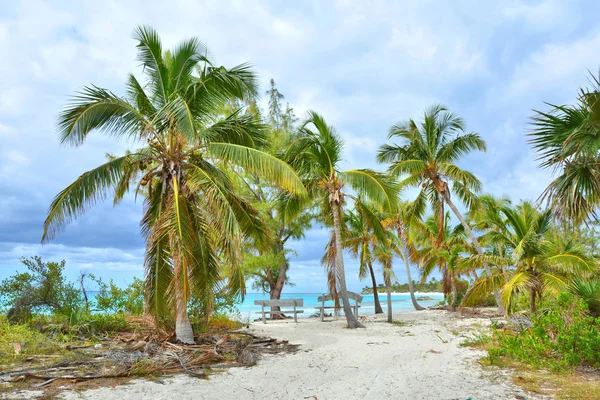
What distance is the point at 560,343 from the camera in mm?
7156

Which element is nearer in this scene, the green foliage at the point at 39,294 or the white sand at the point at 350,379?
the white sand at the point at 350,379

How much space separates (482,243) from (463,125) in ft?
23.1

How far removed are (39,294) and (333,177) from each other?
→ 9314 mm

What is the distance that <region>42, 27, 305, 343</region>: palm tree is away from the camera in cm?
865

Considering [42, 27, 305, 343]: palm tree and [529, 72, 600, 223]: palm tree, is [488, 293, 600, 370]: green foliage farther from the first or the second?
[42, 27, 305, 343]: palm tree

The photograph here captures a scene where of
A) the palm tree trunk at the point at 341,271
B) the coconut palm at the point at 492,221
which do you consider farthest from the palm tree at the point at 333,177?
the coconut palm at the point at 492,221

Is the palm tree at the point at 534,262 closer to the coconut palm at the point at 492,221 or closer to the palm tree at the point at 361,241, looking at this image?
the coconut palm at the point at 492,221

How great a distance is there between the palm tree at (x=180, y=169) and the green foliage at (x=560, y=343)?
5393 mm

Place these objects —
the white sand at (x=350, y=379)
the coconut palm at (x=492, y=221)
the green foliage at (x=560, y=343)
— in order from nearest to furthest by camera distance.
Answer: the white sand at (x=350, y=379) < the green foliage at (x=560, y=343) < the coconut palm at (x=492, y=221)

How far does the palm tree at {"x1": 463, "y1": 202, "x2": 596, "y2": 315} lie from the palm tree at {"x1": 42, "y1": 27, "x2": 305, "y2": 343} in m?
6.07

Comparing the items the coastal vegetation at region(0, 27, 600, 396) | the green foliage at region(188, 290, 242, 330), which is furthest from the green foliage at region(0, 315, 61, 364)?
the green foliage at region(188, 290, 242, 330)

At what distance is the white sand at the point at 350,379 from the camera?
5.67 metres

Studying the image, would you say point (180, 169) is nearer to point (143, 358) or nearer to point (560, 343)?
point (143, 358)

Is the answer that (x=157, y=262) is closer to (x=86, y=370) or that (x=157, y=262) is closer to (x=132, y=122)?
(x=86, y=370)
